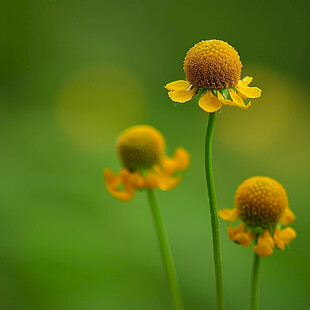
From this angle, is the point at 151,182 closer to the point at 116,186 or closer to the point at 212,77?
the point at 116,186

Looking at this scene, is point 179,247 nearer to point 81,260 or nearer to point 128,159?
point 81,260

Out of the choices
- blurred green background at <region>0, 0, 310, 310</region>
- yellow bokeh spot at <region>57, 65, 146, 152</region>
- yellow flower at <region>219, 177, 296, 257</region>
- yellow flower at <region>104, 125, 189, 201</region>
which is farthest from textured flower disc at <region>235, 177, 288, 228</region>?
yellow bokeh spot at <region>57, 65, 146, 152</region>

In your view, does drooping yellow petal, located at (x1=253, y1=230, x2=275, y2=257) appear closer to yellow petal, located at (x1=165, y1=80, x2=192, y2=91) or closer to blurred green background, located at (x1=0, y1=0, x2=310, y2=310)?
yellow petal, located at (x1=165, y1=80, x2=192, y2=91)

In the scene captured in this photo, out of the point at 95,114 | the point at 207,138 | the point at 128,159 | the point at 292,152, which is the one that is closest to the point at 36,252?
the point at 128,159

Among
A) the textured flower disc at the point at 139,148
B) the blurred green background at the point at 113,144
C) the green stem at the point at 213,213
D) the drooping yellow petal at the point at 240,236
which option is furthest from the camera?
the blurred green background at the point at 113,144

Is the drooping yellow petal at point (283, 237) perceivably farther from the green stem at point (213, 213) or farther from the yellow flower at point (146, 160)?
the yellow flower at point (146, 160)

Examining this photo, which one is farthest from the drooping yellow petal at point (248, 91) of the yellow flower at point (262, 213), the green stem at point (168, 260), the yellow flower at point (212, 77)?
the green stem at point (168, 260)
